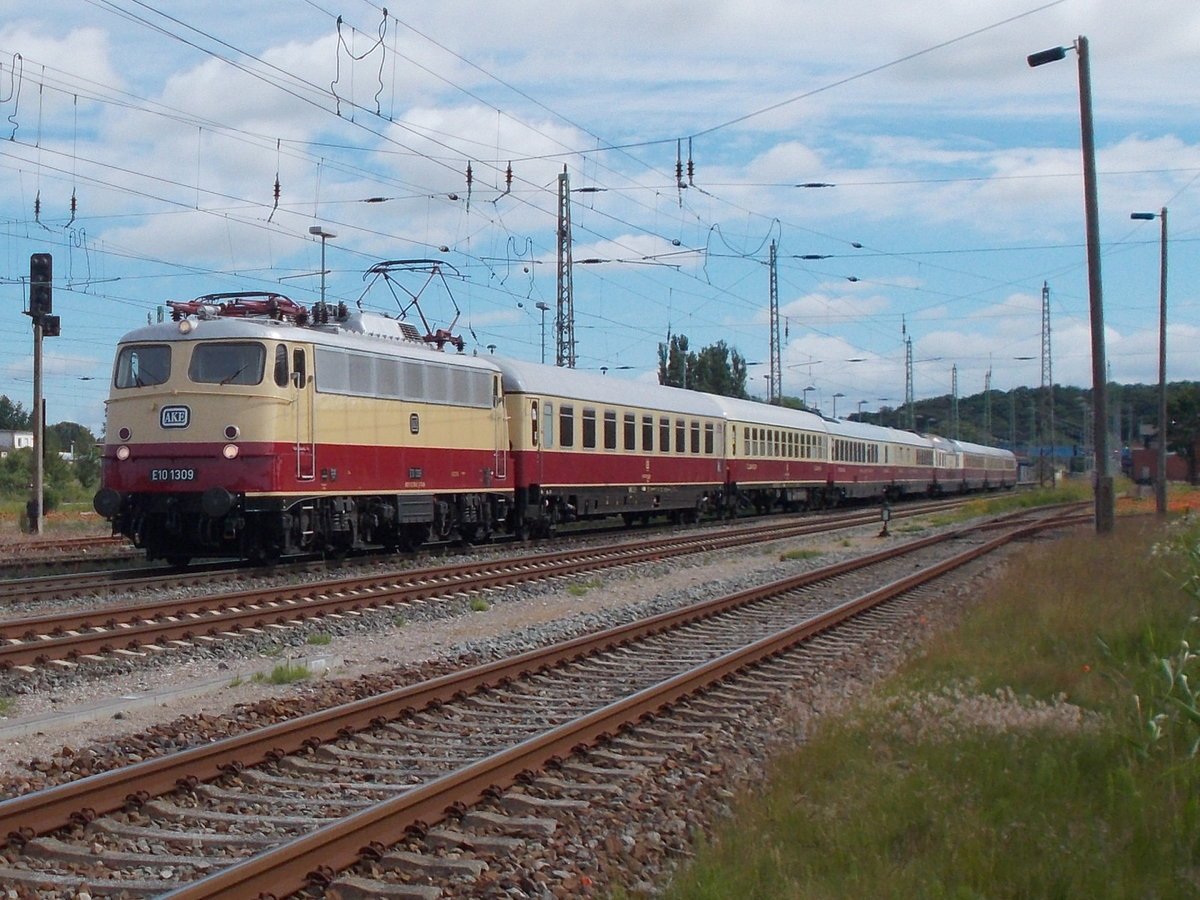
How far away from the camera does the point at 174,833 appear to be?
6.25m

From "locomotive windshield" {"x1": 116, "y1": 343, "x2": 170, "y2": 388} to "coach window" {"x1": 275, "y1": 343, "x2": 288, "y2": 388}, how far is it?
5.21 feet

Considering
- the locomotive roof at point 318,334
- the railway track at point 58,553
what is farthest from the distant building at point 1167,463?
the railway track at point 58,553

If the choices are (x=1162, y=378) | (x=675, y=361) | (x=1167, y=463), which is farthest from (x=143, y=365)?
(x=1167, y=463)

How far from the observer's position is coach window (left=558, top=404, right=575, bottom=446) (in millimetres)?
26234

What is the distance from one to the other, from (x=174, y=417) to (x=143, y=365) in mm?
1035

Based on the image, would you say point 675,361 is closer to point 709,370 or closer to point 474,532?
point 709,370

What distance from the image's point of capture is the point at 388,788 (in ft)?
23.3

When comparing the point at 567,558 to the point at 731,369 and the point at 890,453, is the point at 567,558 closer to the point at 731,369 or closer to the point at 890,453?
the point at 890,453

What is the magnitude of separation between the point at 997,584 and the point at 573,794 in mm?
11656

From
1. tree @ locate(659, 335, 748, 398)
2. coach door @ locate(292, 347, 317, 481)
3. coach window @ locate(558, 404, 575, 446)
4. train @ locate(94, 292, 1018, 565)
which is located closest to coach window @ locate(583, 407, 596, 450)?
train @ locate(94, 292, 1018, 565)

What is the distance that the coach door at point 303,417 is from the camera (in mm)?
17578

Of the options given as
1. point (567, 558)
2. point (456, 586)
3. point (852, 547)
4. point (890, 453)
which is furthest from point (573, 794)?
point (890, 453)

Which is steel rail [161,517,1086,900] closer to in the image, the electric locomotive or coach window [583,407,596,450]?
the electric locomotive

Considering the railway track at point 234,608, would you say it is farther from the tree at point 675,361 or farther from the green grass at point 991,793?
the tree at point 675,361
